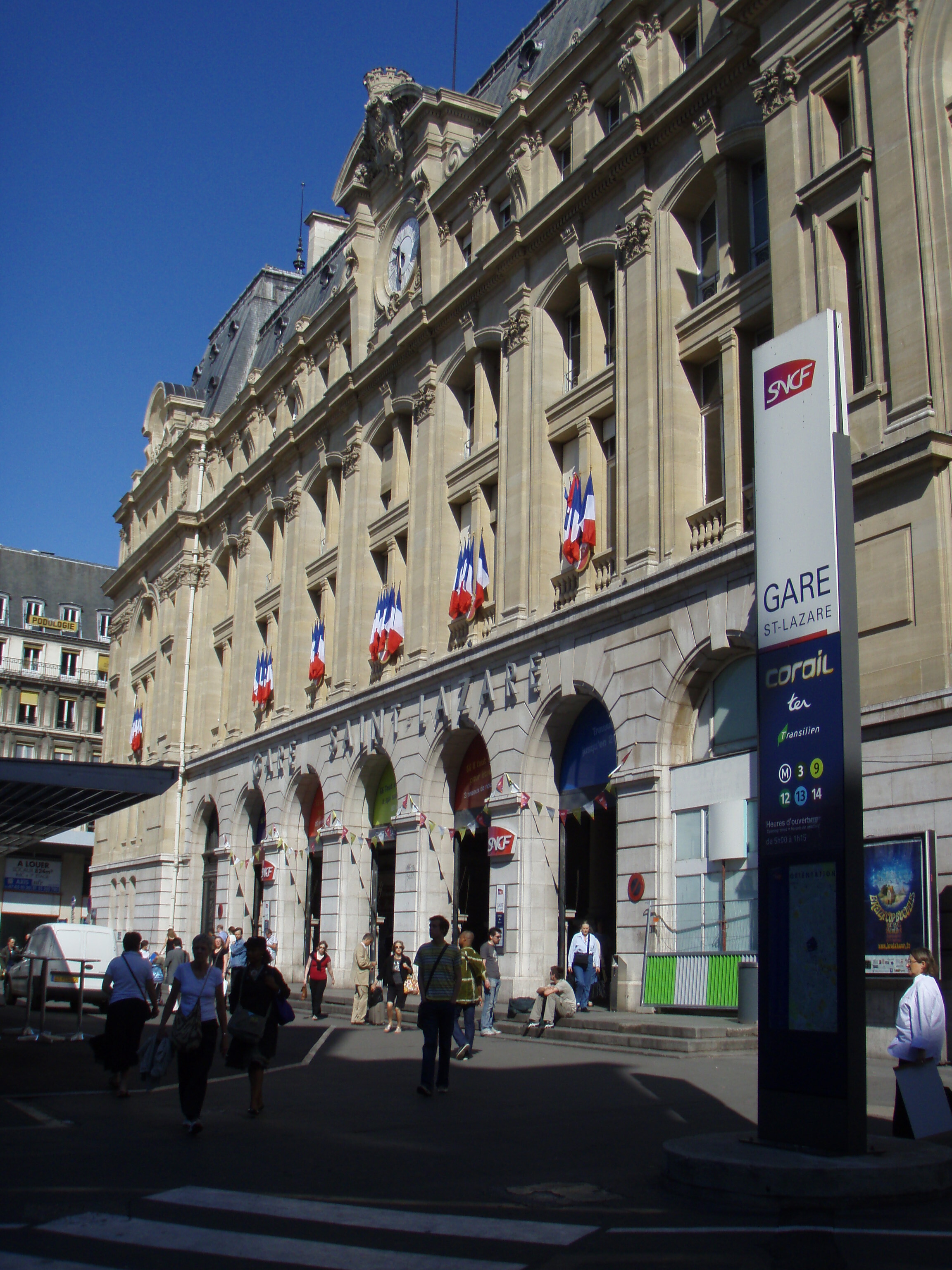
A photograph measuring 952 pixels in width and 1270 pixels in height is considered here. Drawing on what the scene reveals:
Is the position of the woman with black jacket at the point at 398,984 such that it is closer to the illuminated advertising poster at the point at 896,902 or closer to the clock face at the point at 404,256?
the illuminated advertising poster at the point at 896,902

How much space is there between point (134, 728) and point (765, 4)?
44489 millimetres

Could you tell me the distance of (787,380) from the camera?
1094 cm

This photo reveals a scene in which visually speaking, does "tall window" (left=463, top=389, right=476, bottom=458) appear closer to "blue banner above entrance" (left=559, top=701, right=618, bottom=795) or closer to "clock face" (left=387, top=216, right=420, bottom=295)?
"clock face" (left=387, top=216, right=420, bottom=295)

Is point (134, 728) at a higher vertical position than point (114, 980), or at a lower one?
higher

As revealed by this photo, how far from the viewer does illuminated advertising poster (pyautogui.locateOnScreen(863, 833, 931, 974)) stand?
17.6 m

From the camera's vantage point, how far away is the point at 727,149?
83.1 feet

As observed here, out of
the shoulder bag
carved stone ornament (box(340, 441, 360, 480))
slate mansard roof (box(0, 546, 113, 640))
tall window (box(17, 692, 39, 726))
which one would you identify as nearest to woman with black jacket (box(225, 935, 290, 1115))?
the shoulder bag

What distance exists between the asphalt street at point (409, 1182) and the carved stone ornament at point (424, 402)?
23.2m

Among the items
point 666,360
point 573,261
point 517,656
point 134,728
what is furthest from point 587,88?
point 134,728

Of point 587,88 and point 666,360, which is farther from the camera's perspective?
point 587,88

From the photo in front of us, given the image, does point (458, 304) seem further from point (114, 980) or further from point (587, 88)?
point (114, 980)

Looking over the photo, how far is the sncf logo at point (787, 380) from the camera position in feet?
35.1

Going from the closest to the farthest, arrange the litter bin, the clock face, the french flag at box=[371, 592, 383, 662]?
the litter bin → the french flag at box=[371, 592, 383, 662] → the clock face

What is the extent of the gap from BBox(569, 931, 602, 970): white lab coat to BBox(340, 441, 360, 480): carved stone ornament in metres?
20.3
